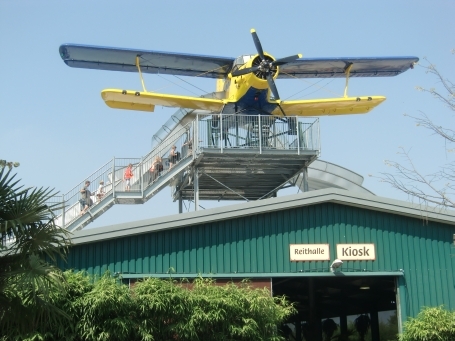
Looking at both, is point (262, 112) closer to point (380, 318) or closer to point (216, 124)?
point (216, 124)

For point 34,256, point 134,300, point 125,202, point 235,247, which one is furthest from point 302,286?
point 34,256

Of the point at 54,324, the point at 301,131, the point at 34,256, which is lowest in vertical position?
the point at 54,324

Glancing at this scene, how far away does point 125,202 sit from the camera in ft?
85.3

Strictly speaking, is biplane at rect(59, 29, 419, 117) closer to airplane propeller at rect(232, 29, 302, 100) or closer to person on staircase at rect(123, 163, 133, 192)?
airplane propeller at rect(232, 29, 302, 100)

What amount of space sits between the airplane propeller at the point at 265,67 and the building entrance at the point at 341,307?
786 centimetres

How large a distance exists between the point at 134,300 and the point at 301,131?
1235 centimetres

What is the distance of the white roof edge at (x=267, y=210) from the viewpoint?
59.9 ft

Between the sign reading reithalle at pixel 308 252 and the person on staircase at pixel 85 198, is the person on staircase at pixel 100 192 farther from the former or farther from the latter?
the sign reading reithalle at pixel 308 252

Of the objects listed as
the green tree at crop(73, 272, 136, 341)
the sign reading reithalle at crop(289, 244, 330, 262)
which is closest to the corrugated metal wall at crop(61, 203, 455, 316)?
the sign reading reithalle at crop(289, 244, 330, 262)

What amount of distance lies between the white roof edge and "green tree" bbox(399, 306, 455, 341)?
2543mm

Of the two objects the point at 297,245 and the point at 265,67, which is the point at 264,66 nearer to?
the point at 265,67

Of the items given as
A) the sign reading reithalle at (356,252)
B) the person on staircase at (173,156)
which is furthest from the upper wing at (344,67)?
the sign reading reithalle at (356,252)

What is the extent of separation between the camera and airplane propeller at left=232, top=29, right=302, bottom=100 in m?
29.2

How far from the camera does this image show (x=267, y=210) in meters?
19.6
